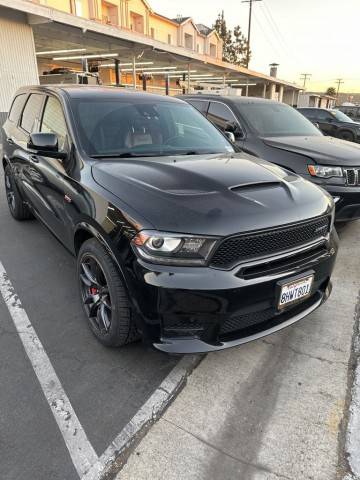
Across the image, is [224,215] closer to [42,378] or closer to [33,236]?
[42,378]

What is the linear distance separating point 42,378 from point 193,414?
1010mm

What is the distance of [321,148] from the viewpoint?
505 cm

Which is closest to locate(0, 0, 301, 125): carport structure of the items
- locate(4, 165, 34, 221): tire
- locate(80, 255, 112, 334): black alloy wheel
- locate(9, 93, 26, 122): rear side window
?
locate(9, 93, 26, 122): rear side window

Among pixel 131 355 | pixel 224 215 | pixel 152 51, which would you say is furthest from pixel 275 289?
pixel 152 51

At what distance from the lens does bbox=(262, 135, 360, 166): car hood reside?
185 inches

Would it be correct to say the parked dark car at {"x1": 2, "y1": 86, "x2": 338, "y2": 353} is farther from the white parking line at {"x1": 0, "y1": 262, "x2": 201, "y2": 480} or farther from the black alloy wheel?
the white parking line at {"x1": 0, "y1": 262, "x2": 201, "y2": 480}

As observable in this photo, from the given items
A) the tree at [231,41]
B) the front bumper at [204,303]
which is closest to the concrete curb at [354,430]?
the front bumper at [204,303]

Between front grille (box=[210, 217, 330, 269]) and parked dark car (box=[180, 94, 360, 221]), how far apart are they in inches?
90.9

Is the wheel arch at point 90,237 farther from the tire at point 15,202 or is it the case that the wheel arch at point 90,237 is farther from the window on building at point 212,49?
the window on building at point 212,49

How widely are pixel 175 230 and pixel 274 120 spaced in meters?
4.57

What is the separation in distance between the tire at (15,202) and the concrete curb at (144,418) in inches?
137

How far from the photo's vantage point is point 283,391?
2426mm

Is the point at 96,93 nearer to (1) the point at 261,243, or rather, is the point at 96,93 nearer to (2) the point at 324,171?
(1) the point at 261,243

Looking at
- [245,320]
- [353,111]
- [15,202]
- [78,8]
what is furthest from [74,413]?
[78,8]
